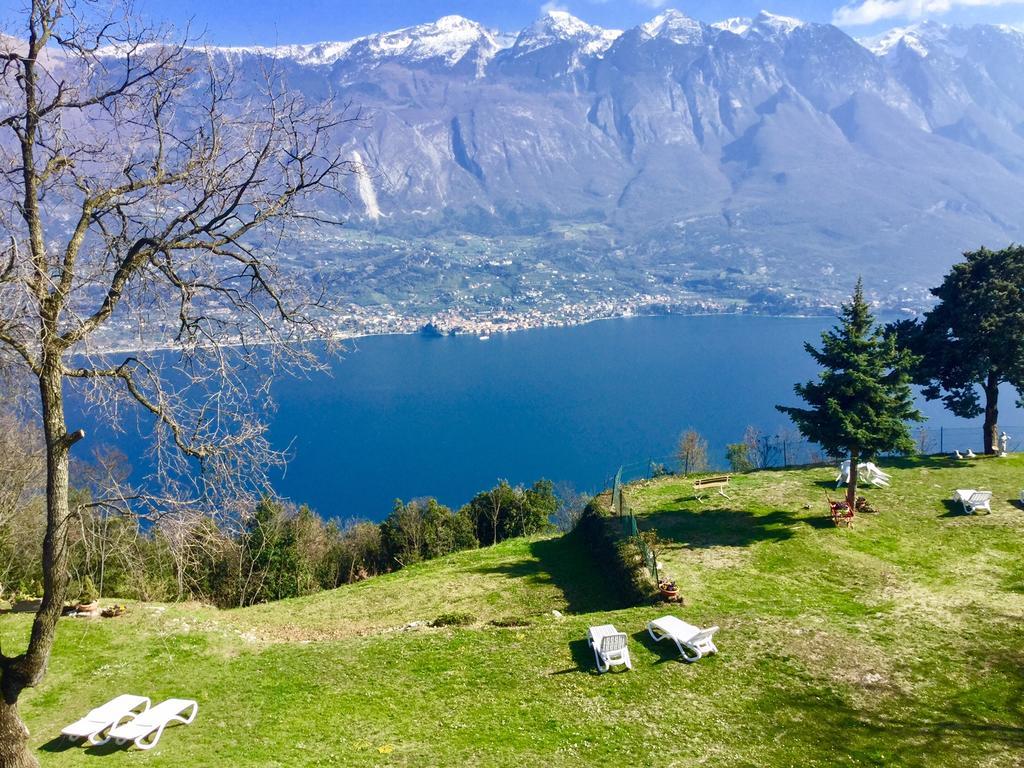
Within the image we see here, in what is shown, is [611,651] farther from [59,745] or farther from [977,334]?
[977,334]

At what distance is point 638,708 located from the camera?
10820mm

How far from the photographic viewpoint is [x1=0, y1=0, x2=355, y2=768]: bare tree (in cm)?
634

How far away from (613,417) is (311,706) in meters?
111

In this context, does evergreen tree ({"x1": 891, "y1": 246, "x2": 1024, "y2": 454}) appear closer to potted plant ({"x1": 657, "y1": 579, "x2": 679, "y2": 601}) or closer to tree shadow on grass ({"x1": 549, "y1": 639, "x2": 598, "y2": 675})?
potted plant ({"x1": 657, "y1": 579, "x2": 679, "y2": 601})

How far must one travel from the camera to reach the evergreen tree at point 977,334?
1067 inches

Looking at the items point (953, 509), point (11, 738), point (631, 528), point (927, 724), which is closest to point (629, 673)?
point (927, 724)

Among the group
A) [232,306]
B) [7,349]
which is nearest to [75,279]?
[7,349]

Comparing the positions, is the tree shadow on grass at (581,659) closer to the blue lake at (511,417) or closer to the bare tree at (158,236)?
the bare tree at (158,236)

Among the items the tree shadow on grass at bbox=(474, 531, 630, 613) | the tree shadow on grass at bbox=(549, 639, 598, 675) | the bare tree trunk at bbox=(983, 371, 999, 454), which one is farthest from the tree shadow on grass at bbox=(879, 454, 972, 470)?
the tree shadow on grass at bbox=(549, 639, 598, 675)

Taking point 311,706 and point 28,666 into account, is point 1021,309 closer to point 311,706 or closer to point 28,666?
point 311,706

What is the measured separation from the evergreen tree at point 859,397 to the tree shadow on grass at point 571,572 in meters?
8.23

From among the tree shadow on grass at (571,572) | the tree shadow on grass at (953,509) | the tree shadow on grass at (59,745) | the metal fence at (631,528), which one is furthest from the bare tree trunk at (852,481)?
the tree shadow on grass at (59,745)

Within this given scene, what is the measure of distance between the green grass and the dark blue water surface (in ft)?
157

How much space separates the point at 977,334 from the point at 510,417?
3917 inches
